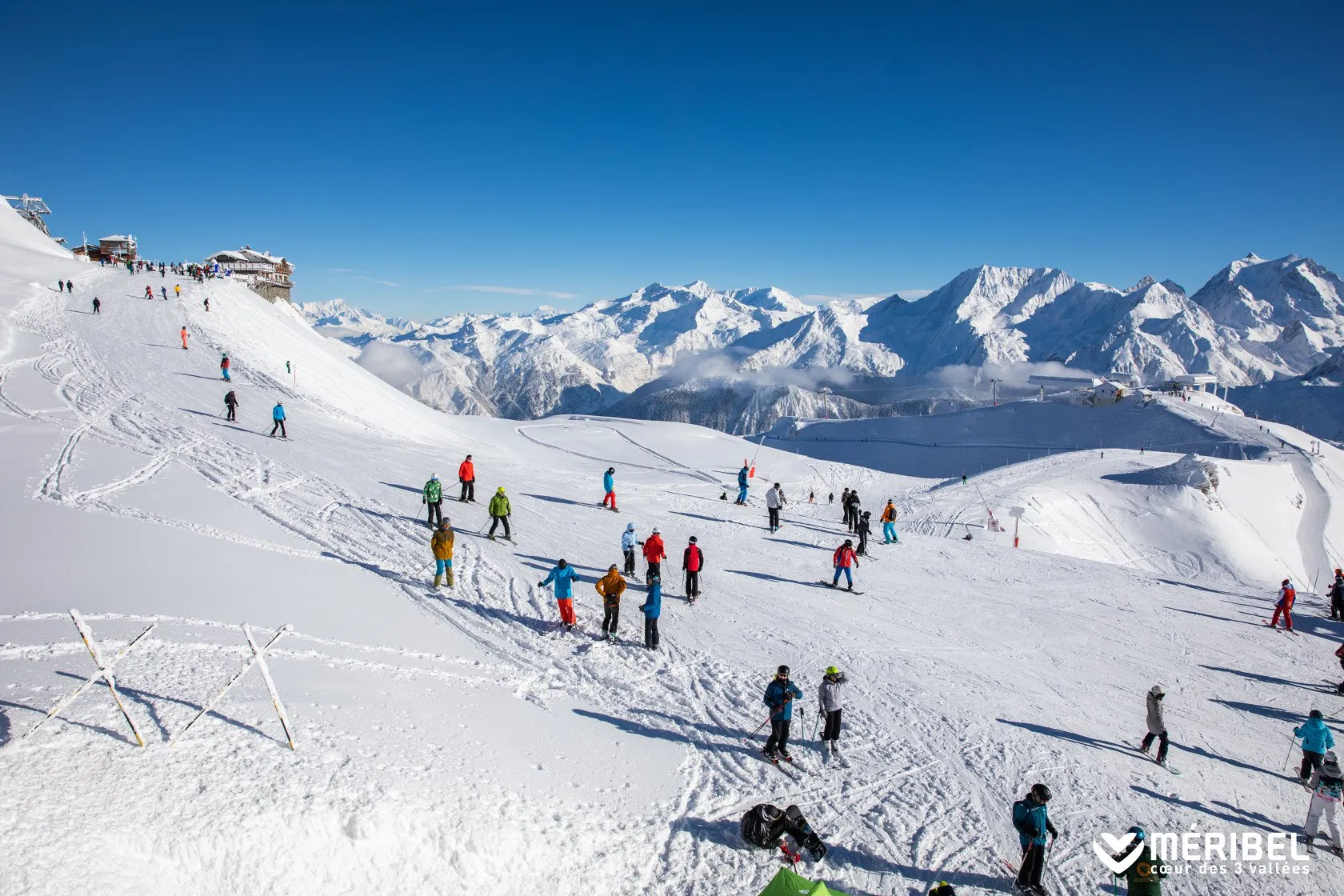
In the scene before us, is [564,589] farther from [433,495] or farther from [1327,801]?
[1327,801]

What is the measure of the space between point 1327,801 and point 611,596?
9520mm

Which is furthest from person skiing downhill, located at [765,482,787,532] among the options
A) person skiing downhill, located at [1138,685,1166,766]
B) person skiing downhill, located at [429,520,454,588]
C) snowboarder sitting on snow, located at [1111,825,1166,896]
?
snowboarder sitting on snow, located at [1111,825,1166,896]

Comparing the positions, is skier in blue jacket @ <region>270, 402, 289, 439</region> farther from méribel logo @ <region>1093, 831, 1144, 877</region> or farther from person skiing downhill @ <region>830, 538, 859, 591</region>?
méribel logo @ <region>1093, 831, 1144, 877</region>

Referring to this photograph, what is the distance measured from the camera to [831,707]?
877 cm

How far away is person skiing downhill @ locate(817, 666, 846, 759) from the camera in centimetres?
873

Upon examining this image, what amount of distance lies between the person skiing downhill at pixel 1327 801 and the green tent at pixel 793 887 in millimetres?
6396

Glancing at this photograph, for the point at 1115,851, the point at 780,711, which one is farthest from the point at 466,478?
the point at 1115,851

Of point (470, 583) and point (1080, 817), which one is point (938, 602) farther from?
point (470, 583)

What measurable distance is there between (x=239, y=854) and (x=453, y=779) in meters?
2.01

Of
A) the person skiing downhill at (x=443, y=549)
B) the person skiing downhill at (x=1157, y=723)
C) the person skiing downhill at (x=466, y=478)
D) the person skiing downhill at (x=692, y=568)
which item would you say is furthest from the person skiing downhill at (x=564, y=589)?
the person skiing downhill at (x=1157, y=723)

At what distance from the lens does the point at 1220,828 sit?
7973 millimetres

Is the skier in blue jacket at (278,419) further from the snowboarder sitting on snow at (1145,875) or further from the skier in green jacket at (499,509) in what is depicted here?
the snowboarder sitting on snow at (1145,875)

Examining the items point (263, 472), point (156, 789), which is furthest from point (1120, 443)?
point (156, 789)

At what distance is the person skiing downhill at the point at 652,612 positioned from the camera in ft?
36.1
